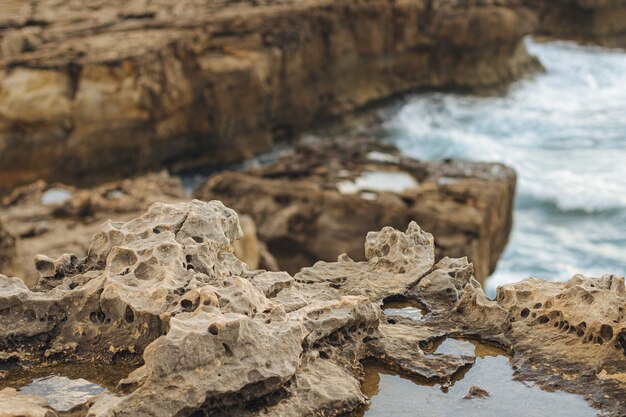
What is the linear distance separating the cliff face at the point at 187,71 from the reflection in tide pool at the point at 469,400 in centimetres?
1027

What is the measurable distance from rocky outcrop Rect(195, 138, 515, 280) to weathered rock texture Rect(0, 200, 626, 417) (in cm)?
567

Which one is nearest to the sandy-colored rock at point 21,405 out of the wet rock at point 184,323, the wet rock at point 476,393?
the wet rock at point 184,323

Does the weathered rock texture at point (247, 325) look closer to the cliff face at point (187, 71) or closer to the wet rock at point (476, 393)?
the wet rock at point (476, 393)

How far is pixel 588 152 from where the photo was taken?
52.5ft

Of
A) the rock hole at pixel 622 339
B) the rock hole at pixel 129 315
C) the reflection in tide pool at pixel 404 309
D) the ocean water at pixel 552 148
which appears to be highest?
the rock hole at pixel 129 315

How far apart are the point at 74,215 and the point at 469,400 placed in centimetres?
664

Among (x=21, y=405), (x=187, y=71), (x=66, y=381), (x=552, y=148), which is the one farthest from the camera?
(x=552, y=148)

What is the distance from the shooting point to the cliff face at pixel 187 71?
12.5 metres

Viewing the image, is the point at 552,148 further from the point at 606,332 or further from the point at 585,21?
the point at 606,332

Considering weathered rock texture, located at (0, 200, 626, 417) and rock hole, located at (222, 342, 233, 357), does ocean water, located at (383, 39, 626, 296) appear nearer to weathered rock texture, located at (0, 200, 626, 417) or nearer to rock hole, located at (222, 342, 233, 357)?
weathered rock texture, located at (0, 200, 626, 417)

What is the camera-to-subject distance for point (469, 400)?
2.93 meters

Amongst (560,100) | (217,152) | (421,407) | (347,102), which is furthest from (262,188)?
(560,100)

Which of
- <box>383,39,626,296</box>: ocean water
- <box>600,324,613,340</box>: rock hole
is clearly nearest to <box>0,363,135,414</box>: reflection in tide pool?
<box>600,324,613,340</box>: rock hole

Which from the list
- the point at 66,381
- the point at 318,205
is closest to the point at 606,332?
the point at 66,381
